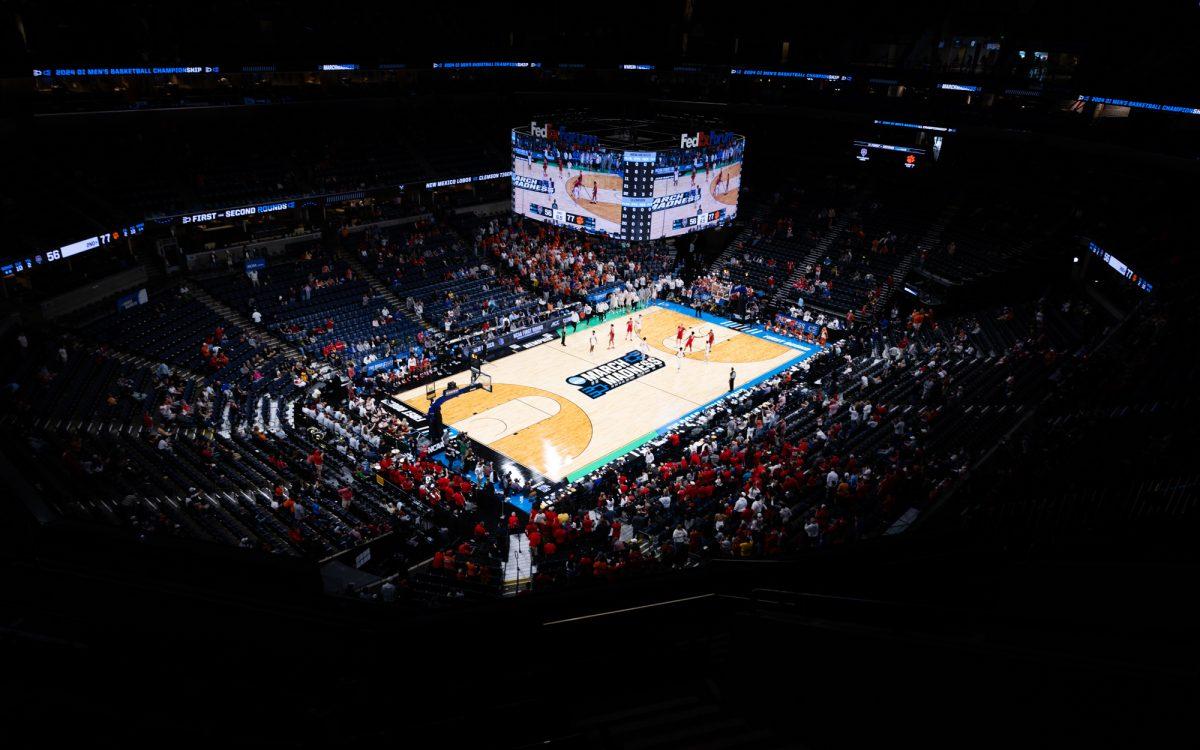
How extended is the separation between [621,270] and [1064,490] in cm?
2854

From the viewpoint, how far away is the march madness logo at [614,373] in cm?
2859

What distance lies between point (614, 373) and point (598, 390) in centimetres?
170

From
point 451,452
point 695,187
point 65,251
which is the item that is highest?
point 695,187

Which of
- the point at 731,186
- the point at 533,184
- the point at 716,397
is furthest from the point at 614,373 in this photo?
the point at 731,186

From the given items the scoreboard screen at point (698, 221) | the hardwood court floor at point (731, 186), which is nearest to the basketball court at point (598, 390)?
the scoreboard screen at point (698, 221)

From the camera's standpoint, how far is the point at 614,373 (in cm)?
2980

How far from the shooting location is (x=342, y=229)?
35.8m

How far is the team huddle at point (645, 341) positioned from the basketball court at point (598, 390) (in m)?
0.16

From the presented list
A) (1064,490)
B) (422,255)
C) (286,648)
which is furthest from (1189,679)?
(422,255)

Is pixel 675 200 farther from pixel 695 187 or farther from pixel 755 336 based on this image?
pixel 755 336

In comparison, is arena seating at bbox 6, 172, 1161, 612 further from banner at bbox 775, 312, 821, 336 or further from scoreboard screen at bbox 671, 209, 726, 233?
scoreboard screen at bbox 671, 209, 726, 233

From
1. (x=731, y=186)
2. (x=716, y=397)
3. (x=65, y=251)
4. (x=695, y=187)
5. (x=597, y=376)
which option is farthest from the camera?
(x=731, y=186)

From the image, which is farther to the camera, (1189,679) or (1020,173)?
(1020,173)

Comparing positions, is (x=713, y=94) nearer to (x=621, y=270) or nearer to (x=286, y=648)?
(x=621, y=270)
